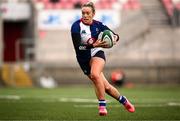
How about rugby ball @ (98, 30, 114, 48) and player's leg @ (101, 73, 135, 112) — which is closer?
rugby ball @ (98, 30, 114, 48)

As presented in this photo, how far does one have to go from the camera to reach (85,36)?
13430 millimetres

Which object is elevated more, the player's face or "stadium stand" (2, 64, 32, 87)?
the player's face

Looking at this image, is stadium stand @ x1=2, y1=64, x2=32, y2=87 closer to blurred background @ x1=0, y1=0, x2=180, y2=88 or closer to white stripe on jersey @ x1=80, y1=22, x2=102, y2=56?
blurred background @ x1=0, y1=0, x2=180, y2=88

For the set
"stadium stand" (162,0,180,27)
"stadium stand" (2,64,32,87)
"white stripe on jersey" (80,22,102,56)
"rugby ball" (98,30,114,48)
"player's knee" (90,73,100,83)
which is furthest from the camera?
"stadium stand" (162,0,180,27)

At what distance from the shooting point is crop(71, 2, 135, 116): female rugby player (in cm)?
1323

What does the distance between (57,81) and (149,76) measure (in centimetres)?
364

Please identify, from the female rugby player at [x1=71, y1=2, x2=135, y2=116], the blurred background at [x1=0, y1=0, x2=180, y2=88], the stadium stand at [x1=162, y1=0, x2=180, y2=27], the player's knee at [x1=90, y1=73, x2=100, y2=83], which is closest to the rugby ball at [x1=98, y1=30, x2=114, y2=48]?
the female rugby player at [x1=71, y1=2, x2=135, y2=116]

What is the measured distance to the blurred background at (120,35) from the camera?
1256 inches

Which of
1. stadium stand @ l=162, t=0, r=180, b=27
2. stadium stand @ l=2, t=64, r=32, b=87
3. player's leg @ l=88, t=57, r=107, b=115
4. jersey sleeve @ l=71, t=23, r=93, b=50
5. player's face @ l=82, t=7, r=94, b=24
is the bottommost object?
stadium stand @ l=2, t=64, r=32, b=87

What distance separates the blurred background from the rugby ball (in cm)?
1814

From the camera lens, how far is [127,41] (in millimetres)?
33656

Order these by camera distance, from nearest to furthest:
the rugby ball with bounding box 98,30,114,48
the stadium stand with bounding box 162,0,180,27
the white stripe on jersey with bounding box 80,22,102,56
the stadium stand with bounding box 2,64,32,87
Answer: the rugby ball with bounding box 98,30,114,48 → the white stripe on jersey with bounding box 80,22,102,56 → the stadium stand with bounding box 2,64,32,87 → the stadium stand with bounding box 162,0,180,27

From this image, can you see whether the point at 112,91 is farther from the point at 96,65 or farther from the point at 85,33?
Answer: the point at 85,33

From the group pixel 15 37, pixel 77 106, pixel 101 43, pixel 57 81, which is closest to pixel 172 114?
pixel 101 43
